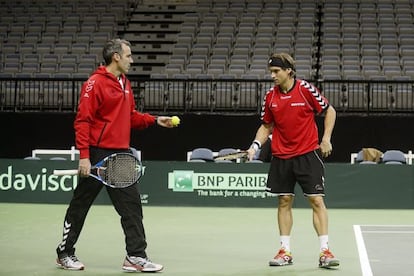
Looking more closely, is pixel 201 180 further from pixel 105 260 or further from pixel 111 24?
pixel 111 24

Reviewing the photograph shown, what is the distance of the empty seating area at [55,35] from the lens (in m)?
23.2

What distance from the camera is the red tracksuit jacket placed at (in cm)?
770

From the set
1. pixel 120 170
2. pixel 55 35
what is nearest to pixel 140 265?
pixel 120 170

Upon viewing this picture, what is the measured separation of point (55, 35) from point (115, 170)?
17962 millimetres

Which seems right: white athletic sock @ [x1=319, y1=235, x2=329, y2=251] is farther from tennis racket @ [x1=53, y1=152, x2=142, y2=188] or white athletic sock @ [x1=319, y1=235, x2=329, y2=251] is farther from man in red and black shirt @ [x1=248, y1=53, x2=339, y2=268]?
tennis racket @ [x1=53, y1=152, x2=142, y2=188]

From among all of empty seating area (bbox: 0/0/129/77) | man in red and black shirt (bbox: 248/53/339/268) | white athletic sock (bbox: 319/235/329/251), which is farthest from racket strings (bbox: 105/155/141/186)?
empty seating area (bbox: 0/0/129/77)

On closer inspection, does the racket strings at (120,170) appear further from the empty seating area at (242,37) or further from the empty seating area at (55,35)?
the empty seating area at (55,35)

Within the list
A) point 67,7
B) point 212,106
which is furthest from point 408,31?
point 67,7

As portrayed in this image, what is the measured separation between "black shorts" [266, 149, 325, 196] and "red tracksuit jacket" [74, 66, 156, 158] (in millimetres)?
1554

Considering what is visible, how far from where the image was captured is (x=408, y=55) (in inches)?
900

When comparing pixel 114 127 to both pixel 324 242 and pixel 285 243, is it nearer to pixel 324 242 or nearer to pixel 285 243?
pixel 285 243

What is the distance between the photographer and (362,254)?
365 inches

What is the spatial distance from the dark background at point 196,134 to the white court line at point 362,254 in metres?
7.71

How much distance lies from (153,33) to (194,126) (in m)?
7.34
